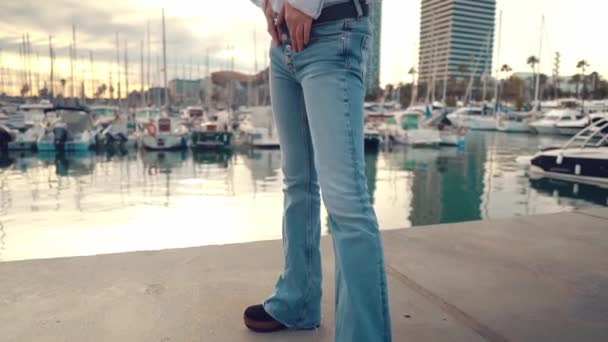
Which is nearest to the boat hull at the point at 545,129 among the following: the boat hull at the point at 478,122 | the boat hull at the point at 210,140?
the boat hull at the point at 478,122

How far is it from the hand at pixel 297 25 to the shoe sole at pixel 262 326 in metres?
0.85

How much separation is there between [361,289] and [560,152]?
1448 cm

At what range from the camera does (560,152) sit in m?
13.4

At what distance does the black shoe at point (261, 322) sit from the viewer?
143 centimetres

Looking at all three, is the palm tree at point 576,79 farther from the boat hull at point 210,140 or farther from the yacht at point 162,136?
the yacht at point 162,136

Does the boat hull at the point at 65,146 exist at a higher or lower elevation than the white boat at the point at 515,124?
lower

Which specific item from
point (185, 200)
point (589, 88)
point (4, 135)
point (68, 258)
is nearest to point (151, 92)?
point (4, 135)

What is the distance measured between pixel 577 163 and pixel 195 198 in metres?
10.5

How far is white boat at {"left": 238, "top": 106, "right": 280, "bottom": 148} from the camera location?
24438 mm

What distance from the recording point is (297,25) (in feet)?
3.75

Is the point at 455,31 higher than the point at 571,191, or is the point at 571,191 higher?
the point at 455,31

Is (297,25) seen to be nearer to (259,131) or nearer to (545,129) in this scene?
(259,131)

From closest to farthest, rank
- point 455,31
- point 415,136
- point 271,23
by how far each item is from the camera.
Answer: point 271,23 → point 415,136 → point 455,31

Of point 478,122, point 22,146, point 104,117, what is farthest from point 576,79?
point 22,146
